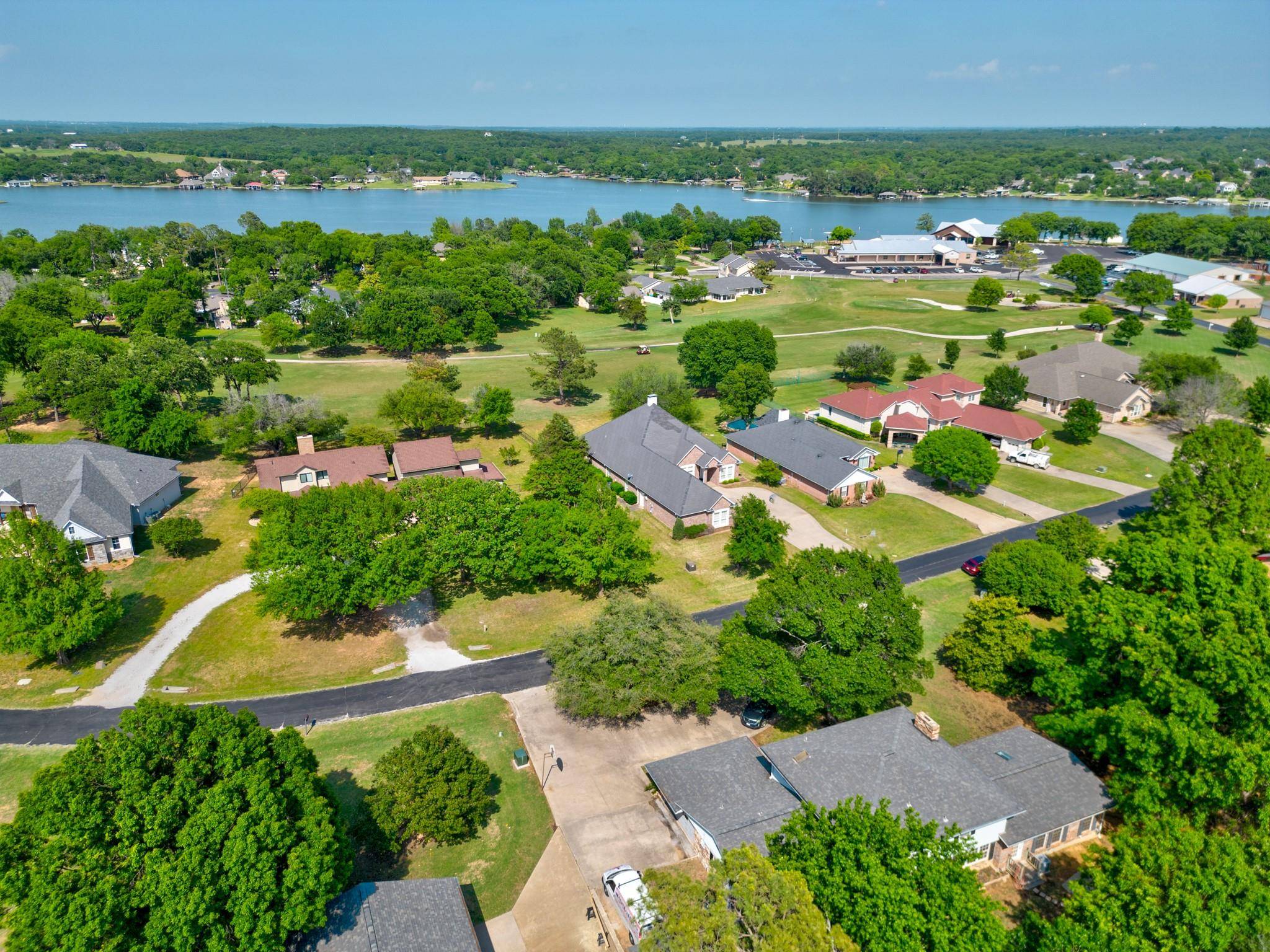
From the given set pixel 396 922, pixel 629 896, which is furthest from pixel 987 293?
pixel 396 922

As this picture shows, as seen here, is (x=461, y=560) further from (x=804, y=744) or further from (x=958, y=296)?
(x=958, y=296)

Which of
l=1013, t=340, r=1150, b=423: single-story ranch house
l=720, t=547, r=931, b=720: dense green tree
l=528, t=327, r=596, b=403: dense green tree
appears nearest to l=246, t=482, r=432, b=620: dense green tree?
l=720, t=547, r=931, b=720: dense green tree

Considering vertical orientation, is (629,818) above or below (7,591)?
below

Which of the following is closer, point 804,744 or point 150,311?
point 804,744

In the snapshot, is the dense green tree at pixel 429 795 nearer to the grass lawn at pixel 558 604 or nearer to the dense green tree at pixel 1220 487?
the grass lawn at pixel 558 604

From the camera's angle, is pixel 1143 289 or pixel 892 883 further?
pixel 1143 289

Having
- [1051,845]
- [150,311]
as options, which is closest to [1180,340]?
[1051,845]

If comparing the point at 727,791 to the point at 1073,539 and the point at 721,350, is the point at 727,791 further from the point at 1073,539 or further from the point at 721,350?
the point at 721,350
